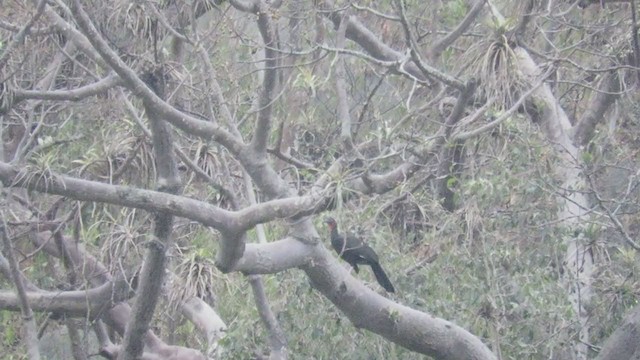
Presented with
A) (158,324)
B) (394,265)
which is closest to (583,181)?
(394,265)

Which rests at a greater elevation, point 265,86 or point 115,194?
point 265,86

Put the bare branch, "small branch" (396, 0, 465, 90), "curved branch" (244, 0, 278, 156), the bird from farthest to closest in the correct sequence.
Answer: the bare branch, the bird, "curved branch" (244, 0, 278, 156), "small branch" (396, 0, 465, 90)

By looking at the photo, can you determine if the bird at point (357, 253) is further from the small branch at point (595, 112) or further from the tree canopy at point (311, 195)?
the small branch at point (595, 112)

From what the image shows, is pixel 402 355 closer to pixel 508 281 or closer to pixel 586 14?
pixel 508 281

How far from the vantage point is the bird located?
20.9 feet

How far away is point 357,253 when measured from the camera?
21.1 feet

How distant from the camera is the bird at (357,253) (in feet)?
20.9

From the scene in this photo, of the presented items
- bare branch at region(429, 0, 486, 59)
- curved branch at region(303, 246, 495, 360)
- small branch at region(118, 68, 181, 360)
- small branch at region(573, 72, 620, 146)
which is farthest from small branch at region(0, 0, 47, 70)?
small branch at region(573, 72, 620, 146)

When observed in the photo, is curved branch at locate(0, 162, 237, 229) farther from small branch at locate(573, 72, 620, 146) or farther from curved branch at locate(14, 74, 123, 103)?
small branch at locate(573, 72, 620, 146)

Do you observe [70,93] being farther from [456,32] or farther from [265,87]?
[456,32]

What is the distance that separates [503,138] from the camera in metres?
6.84

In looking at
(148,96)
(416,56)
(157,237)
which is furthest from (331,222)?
(148,96)

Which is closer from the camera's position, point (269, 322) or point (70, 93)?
point (70, 93)

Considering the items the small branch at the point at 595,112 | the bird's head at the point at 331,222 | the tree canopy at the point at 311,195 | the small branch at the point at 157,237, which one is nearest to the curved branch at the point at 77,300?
the tree canopy at the point at 311,195
